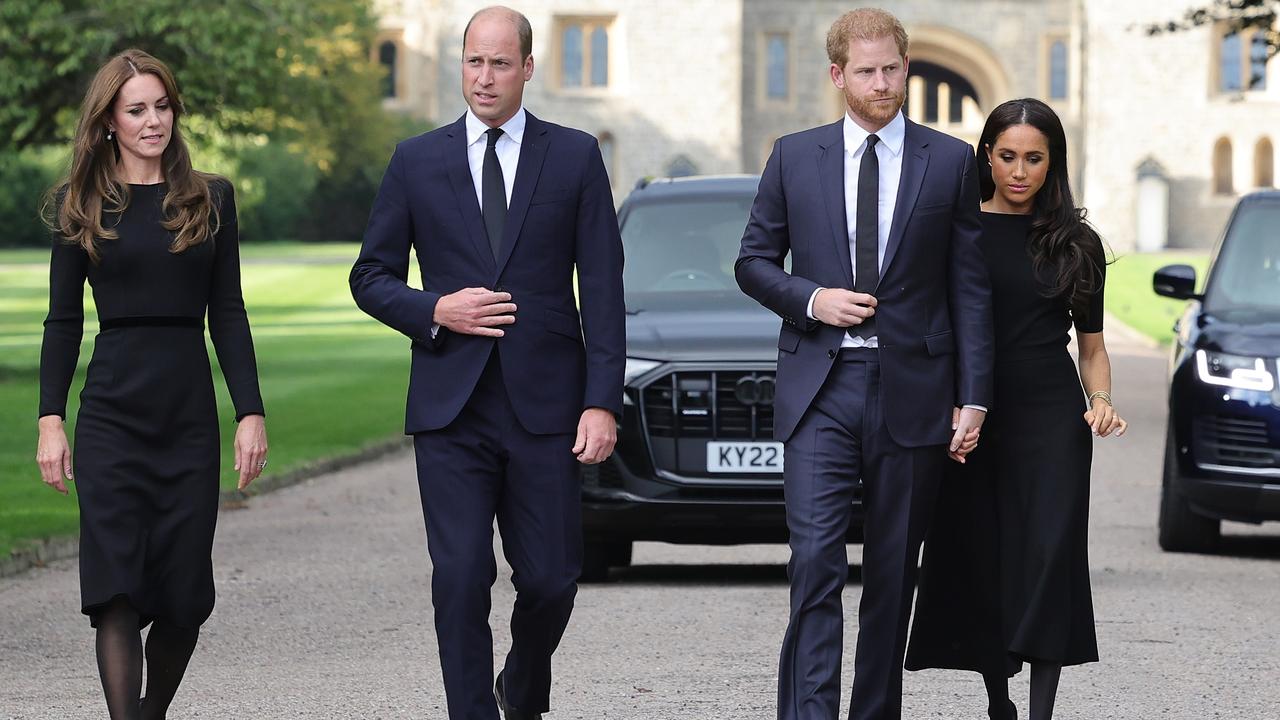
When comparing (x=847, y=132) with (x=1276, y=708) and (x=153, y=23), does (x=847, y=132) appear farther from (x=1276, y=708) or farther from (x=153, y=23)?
(x=153, y=23)

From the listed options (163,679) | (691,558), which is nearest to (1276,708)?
(163,679)

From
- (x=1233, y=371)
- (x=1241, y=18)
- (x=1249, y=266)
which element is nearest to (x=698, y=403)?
(x=1233, y=371)

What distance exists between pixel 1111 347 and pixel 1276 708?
23151mm

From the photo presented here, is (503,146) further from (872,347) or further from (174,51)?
(174,51)

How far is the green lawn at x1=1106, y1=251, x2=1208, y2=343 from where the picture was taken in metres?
33.1

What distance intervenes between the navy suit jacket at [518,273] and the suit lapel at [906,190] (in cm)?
70

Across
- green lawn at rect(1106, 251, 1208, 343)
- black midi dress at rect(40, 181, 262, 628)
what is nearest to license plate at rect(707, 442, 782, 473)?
black midi dress at rect(40, 181, 262, 628)

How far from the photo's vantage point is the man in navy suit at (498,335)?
5.49 metres

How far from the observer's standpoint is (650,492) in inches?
366

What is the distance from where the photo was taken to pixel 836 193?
5613mm

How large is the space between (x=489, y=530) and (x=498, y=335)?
51 cm

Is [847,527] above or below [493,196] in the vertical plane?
below

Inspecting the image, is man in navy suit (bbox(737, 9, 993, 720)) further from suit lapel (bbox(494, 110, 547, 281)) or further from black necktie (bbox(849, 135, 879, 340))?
suit lapel (bbox(494, 110, 547, 281))

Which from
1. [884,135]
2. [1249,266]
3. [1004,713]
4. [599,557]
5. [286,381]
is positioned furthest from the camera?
[286,381]
